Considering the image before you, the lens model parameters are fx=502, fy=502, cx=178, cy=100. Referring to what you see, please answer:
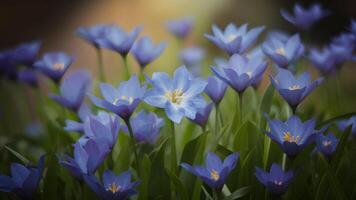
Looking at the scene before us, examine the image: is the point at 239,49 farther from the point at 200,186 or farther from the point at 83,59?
the point at 83,59

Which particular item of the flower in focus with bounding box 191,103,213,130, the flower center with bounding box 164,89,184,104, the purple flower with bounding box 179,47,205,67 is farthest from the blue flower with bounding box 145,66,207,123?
the purple flower with bounding box 179,47,205,67

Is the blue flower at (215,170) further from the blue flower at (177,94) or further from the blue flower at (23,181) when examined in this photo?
the blue flower at (23,181)

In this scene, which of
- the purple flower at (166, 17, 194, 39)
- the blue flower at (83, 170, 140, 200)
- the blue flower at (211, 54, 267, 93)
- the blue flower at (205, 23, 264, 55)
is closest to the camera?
the blue flower at (83, 170, 140, 200)

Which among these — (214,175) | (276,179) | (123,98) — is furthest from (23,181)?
(276,179)

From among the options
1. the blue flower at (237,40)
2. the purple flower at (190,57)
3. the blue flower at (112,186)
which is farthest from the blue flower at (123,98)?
the purple flower at (190,57)

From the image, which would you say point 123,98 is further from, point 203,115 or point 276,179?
point 276,179

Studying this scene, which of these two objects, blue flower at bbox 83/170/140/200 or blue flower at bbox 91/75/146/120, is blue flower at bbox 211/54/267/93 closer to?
blue flower at bbox 91/75/146/120
